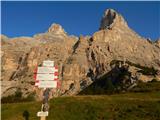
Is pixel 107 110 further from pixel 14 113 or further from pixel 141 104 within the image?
pixel 14 113

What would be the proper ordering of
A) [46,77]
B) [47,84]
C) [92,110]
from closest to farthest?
[47,84], [46,77], [92,110]

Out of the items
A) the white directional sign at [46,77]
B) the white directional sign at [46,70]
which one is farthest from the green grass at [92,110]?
the white directional sign at [46,77]

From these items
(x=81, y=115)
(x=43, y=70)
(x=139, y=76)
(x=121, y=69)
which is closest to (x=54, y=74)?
(x=43, y=70)

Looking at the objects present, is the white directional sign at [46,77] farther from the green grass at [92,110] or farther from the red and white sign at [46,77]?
the green grass at [92,110]

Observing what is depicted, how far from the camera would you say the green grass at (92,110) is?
3972 centimetres

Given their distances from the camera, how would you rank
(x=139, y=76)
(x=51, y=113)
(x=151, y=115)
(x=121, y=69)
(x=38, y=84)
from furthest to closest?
(x=121, y=69) < (x=139, y=76) < (x=51, y=113) < (x=151, y=115) < (x=38, y=84)

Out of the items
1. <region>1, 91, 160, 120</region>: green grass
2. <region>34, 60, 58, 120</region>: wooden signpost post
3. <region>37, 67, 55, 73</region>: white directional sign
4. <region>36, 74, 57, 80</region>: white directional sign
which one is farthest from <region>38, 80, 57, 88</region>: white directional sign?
<region>1, 91, 160, 120</region>: green grass

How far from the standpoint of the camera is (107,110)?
141 feet

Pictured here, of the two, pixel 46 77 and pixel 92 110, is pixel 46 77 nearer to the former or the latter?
pixel 46 77

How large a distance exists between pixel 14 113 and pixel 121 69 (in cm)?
14322

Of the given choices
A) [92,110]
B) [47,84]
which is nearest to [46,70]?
[47,84]

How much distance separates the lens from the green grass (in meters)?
39.7

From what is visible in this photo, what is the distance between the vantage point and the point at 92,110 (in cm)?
4291

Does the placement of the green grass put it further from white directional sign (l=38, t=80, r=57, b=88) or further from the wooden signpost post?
white directional sign (l=38, t=80, r=57, b=88)
